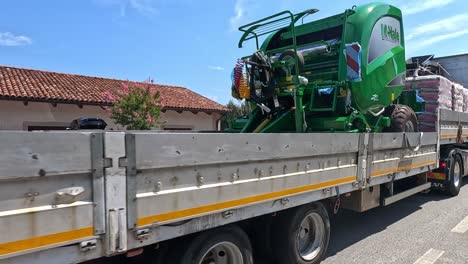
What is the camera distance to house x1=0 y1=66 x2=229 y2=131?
16.6 metres

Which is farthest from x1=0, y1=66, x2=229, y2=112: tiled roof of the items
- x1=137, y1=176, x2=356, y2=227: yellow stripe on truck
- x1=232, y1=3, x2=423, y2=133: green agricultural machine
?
x1=137, y1=176, x2=356, y2=227: yellow stripe on truck

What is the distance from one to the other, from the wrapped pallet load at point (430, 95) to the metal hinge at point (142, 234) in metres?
6.54

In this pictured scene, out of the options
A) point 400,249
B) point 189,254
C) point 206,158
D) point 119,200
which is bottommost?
point 400,249

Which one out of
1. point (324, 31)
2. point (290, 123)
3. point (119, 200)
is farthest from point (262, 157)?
point (324, 31)

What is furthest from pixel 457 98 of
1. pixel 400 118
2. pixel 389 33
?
pixel 389 33

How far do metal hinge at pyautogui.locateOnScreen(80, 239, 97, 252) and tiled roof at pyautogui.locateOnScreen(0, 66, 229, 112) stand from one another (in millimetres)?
15872

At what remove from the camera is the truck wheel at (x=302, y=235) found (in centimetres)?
401

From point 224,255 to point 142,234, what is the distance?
1043 millimetres

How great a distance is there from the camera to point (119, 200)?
2.39m

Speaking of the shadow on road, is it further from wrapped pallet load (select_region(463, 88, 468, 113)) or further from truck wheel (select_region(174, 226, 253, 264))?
wrapped pallet load (select_region(463, 88, 468, 113))

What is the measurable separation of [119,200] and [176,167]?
0.48 metres

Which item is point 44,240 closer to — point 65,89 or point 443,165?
point 443,165

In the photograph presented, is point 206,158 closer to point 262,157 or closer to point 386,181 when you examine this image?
point 262,157

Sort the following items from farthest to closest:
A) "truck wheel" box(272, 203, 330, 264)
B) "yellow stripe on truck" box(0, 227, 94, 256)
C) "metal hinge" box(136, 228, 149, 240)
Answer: "truck wheel" box(272, 203, 330, 264), "metal hinge" box(136, 228, 149, 240), "yellow stripe on truck" box(0, 227, 94, 256)
